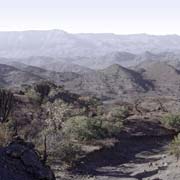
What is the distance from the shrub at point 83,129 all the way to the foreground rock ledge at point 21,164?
58.0ft

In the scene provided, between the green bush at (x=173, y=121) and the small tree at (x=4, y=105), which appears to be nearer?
the small tree at (x=4, y=105)

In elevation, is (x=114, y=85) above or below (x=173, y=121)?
below

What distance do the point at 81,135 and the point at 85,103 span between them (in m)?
27.5

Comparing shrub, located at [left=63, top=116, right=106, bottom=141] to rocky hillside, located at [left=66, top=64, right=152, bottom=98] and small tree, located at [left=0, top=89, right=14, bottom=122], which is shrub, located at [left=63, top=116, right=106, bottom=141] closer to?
small tree, located at [left=0, top=89, right=14, bottom=122]

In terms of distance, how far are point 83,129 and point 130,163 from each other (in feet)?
20.6

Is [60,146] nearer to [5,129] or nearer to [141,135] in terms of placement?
[5,129]

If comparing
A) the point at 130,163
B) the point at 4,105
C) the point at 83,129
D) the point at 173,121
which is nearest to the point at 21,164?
the point at 130,163

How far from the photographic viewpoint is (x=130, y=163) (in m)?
39.8

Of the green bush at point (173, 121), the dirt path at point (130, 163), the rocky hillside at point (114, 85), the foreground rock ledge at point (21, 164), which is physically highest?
the foreground rock ledge at point (21, 164)

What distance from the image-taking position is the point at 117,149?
1735 inches

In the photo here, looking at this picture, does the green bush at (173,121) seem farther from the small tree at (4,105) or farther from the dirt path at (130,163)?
the small tree at (4,105)

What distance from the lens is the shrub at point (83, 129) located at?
43469mm

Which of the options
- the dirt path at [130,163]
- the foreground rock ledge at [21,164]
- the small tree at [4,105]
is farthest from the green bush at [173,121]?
the foreground rock ledge at [21,164]

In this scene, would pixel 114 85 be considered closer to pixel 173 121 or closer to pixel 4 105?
pixel 173 121
